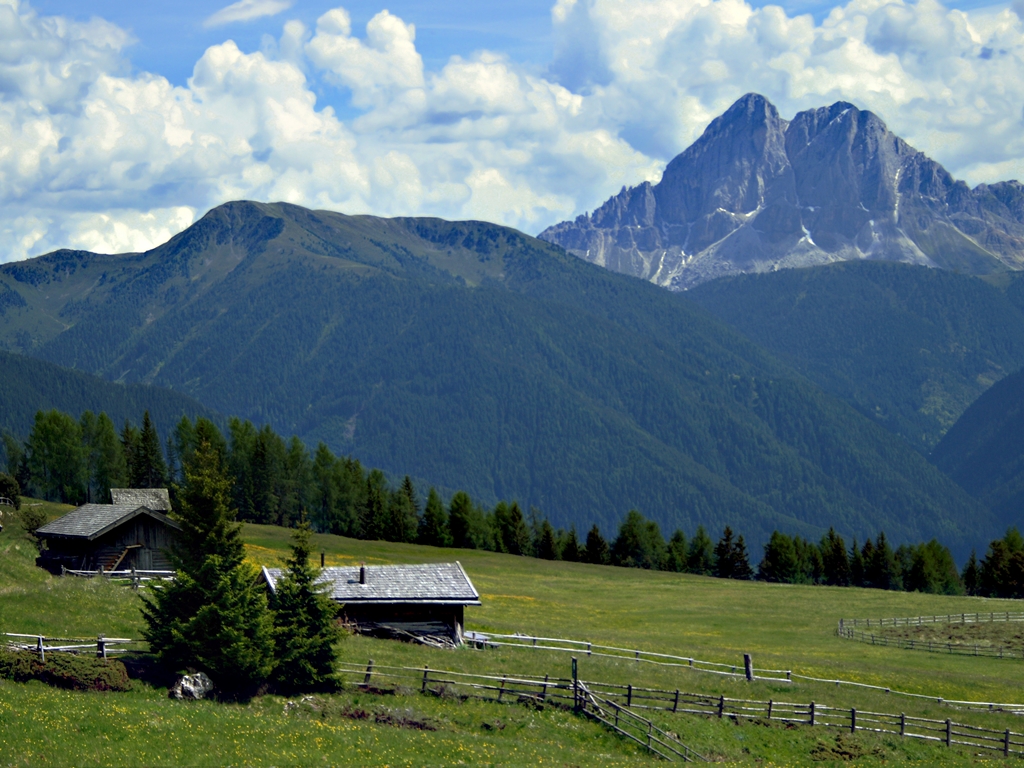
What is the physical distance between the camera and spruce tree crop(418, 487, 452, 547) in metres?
146

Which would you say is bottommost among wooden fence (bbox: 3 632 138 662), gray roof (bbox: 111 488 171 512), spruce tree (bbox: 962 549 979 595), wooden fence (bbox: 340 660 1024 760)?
wooden fence (bbox: 340 660 1024 760)

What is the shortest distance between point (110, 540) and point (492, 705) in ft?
128

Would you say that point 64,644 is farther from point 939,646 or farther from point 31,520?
point 939,646

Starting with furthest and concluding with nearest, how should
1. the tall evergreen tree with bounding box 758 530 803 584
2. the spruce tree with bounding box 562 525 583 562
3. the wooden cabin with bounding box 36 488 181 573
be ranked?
the tall evergreen tree with bounding box 758 530 803 584 → the spruce tree with bounding box 562 525 583 562 → the wooden cabin with bounding box 36 488 181 573

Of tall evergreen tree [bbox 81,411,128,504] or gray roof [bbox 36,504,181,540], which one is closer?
gray roof [bbox 36,504,181,540]

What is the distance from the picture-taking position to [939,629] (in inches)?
3278

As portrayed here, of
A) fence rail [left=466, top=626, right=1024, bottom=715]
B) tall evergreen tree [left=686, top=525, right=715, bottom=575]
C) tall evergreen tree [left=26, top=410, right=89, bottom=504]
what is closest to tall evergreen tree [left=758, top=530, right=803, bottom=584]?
tall evergreen tree [left=686, top=525, right=715, bottom=575]

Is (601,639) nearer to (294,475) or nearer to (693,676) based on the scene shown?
(693,676)

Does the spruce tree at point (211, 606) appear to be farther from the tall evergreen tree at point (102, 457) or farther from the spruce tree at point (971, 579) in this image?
the spruce tree at point (971, 579)

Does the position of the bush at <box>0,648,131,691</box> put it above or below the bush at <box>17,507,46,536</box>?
below

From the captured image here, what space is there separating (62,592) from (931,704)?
43408 mm

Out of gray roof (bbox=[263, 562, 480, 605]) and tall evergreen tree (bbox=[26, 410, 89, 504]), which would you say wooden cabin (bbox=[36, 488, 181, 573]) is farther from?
tall evergreen tree (bbox=[26, 410, 89, 504])

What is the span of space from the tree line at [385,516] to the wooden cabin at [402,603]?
295 ft

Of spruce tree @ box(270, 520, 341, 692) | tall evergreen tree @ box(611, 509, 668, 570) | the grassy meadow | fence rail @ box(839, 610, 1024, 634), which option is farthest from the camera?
tall evergreen tree @ box(611, 509, 668, 570)
